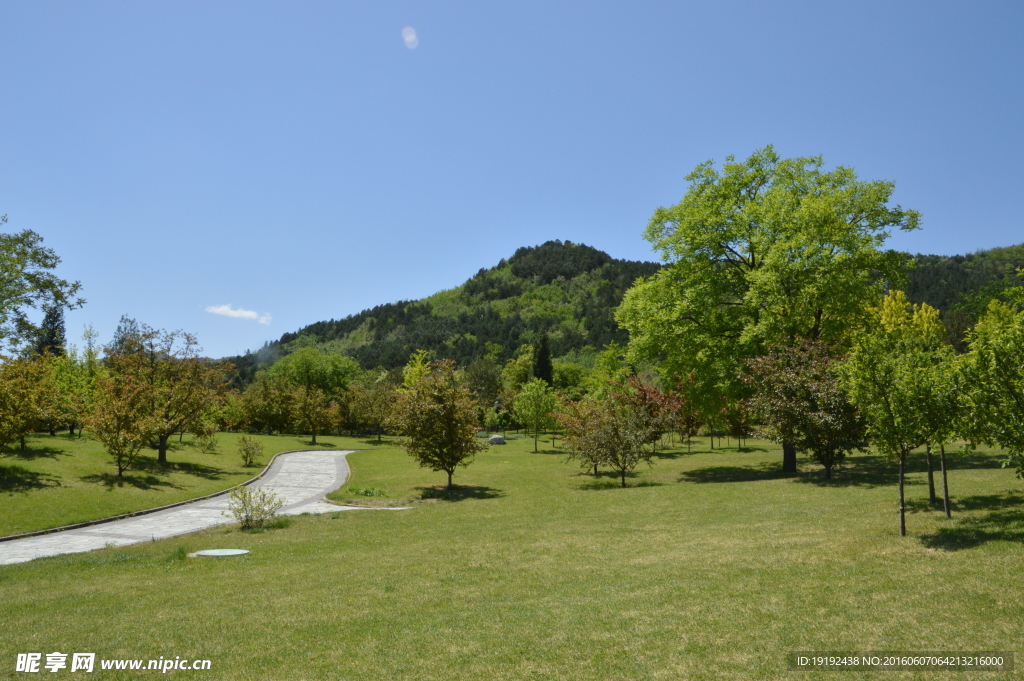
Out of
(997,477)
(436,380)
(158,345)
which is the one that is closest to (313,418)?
(158,345)

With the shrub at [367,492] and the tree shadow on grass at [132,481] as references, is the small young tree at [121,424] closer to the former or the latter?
the tree shadow on grass at [132,481]

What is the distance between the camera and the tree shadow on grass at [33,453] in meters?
27.6

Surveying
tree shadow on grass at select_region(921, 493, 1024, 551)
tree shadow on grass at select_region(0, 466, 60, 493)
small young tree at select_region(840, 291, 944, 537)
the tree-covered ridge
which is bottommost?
tree shadow on grass at select_region(0, 466, 60, 493)

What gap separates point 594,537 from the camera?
14430 mm

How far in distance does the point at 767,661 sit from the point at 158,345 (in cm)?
3991

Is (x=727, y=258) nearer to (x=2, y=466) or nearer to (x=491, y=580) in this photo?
(x=491, y=580)

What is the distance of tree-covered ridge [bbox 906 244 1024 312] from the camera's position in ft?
361

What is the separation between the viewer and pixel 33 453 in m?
28.9

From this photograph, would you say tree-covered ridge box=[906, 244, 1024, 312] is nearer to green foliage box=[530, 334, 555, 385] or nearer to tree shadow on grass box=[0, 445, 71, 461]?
green foliage box=[530, 334, 555, 385]

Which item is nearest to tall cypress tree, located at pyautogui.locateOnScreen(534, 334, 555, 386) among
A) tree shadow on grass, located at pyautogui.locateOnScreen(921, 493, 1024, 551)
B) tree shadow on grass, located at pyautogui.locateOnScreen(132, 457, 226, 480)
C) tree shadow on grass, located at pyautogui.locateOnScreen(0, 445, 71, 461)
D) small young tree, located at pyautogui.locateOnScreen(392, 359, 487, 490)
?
tree shadow on grass, located at pyautogui.locateOnScreen(132, 457, 226, 480)

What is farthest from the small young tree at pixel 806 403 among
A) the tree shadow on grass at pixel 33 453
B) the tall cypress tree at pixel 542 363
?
the tall cypress tree at pixel 542 363

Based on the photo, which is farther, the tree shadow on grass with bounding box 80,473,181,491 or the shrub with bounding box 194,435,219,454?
the shrub with bounding box 194,435,219,454

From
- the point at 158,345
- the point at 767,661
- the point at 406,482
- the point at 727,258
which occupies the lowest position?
the point at 406,482

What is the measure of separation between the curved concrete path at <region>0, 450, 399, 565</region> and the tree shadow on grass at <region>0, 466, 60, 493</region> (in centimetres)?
509
